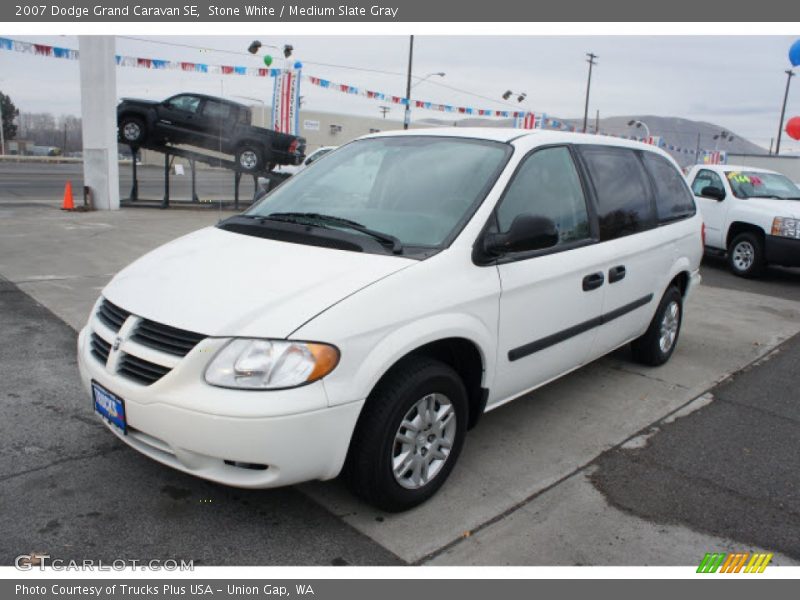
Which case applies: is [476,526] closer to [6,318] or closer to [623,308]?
[623,308]

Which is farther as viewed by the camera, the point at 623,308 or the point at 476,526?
the point at 623,308

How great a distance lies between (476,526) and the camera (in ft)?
9.70

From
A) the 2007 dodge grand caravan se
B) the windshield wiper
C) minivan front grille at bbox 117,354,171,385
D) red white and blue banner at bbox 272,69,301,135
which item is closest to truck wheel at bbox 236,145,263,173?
red white and blue banner at bbox 272,69,301,135

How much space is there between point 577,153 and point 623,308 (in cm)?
110

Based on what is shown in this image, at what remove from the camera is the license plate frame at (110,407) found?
109 inches

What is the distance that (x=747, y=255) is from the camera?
33.7ft

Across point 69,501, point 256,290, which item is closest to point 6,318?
point 69,501

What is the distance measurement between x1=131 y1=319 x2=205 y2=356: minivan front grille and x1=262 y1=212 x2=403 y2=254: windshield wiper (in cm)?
100

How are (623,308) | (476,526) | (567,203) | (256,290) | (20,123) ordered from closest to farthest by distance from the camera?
(256,290), (476,526), (567,203), (623,308), (20,123)

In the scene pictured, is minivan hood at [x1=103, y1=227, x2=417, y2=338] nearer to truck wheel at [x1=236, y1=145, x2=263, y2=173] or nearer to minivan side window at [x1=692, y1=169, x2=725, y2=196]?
minivan side window at [x1=692, y1=169, x2=725, y2=196]

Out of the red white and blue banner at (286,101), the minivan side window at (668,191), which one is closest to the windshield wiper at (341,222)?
the minivan side window at (668,191)

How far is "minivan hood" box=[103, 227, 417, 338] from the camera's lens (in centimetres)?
261

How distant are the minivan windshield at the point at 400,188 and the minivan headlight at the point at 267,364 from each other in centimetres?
87
